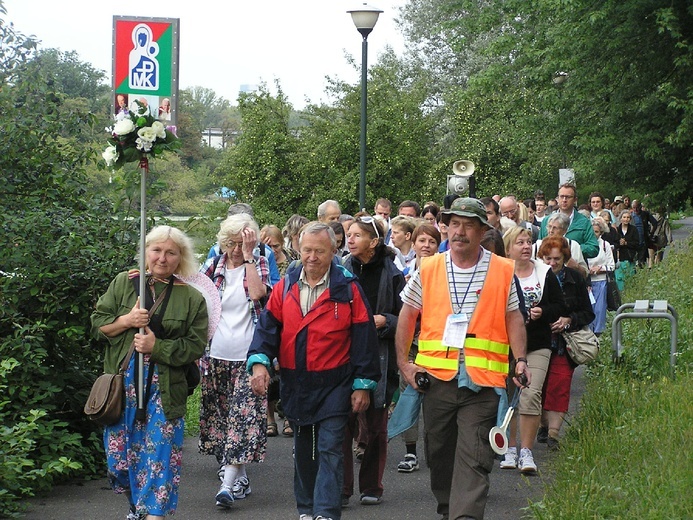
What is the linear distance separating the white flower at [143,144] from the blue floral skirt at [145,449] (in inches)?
49.5

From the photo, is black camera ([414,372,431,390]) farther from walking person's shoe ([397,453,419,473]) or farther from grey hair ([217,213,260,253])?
walking person's shoe ([397,453,419,473])

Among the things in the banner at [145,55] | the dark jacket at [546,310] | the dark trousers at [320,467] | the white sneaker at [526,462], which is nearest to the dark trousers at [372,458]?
the dark trousers at [320,467]

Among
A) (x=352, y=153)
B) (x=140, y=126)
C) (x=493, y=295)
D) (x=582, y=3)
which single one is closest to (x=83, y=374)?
(x=140, y=126)

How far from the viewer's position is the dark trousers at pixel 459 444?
21.7 ft

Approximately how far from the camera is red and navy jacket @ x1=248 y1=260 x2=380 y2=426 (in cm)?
710

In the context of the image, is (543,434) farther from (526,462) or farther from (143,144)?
(143,144)

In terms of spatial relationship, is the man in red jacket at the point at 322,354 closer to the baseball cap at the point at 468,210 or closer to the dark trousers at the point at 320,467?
the dark trousers at the point at 320,467

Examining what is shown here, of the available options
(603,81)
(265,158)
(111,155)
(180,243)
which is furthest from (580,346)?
(265,158)

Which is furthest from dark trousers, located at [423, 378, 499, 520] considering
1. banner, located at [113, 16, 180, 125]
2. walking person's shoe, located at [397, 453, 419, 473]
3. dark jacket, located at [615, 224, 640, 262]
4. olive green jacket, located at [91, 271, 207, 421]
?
dark jacket, located at [615, 224, 640, 262]

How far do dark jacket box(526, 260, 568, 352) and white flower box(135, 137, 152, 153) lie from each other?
361 centimetres

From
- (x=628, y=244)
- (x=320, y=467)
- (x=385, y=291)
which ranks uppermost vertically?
(x=628, y=244)

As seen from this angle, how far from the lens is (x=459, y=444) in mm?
6781

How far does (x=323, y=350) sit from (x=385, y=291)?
5.08ft

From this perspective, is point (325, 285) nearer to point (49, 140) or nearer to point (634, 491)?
point (634, 491)
